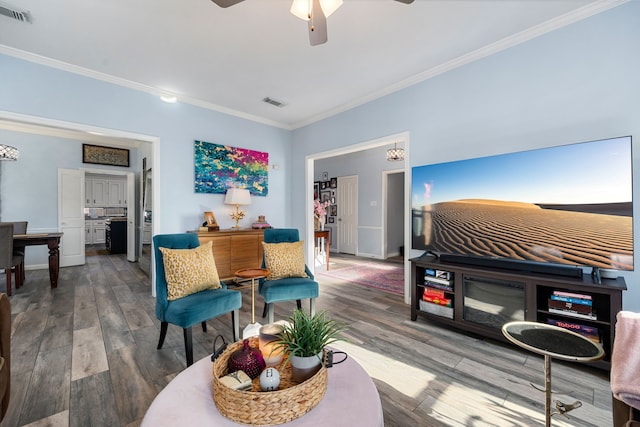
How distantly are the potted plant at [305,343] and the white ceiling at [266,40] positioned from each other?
2318mm

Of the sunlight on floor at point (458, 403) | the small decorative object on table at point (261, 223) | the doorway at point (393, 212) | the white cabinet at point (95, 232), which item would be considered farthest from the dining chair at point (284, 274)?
the white cabinet at point (95, 232)

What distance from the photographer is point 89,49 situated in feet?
8.79

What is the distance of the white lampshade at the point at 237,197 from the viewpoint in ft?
13.2

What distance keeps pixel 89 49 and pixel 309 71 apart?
2.23 m

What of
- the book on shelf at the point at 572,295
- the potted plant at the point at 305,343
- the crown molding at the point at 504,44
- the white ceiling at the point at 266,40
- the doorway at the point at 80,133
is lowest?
the book on shelf at the point at 572,295

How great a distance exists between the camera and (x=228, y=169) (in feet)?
13.9

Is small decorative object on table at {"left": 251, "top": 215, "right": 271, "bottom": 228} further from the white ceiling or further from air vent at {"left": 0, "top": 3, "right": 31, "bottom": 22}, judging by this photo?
air vent at {"left": 0, "top": 3, "right": 31, "bottom": 22}

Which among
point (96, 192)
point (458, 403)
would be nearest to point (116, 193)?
point (96, 192)

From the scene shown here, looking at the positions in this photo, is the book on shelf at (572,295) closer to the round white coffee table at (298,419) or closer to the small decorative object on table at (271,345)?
the round white coffee table at (298,419)

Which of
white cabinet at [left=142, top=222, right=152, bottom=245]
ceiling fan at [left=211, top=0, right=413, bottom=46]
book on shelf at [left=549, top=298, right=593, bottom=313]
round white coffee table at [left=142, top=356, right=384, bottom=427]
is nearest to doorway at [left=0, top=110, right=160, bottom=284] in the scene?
white cabinet at [left=142, top=222, right=152, bottom=245]

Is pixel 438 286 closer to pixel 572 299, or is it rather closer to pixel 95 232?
pixel 572 299

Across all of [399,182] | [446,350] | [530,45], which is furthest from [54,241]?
[399,182]

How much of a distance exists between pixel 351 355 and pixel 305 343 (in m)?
1.29

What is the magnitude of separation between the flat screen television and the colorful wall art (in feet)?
9.04
